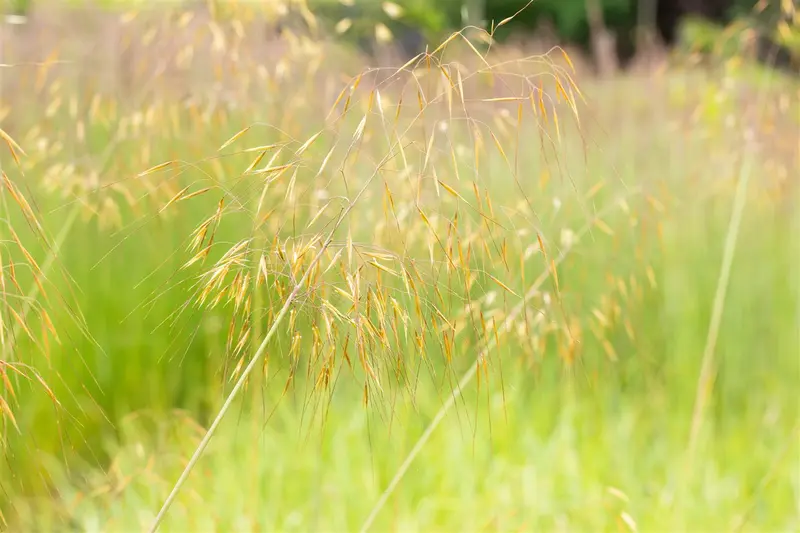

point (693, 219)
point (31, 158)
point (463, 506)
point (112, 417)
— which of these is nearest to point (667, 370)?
point (693, 219)

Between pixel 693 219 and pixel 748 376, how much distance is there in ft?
1.73

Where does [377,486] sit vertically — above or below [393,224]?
below

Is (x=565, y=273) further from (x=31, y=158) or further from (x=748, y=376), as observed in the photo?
(x=31, y=158)

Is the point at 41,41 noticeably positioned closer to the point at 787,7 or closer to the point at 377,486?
the point at 377,486

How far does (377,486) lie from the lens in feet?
6.38

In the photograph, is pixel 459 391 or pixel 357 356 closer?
pixel 459 391

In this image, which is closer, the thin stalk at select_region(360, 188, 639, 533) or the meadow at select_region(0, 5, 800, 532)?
the thin stalk at select_region(360, 188, 639, 533)

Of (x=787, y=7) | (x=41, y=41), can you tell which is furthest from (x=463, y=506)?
(x=41, y=41)

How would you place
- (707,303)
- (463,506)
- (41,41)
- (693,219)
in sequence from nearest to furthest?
(463,506), (707,303), (693,219), (41,41)

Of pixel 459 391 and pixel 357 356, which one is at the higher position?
pixel 459 391

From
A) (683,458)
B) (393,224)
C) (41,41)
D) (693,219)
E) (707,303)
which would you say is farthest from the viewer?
(41,41)

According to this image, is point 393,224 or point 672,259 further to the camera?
point 672,259

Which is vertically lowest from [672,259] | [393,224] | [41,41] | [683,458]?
[683,458]

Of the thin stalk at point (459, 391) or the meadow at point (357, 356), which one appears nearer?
the thin stalk at point (459, 391)
